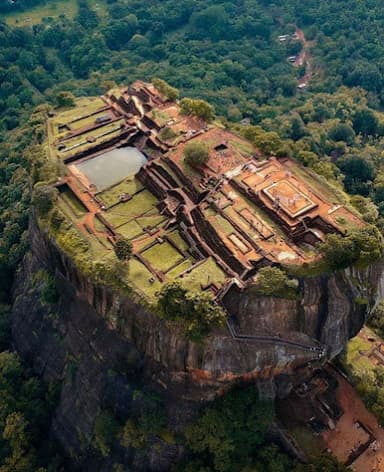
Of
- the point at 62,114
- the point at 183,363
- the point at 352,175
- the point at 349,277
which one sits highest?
the point at 62,114

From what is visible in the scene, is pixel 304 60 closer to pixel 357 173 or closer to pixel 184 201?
pixel 357 173

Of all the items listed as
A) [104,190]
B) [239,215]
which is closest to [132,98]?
[104,190]

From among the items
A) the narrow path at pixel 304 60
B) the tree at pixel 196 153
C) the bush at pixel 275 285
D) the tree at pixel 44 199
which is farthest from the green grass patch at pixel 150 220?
the narrow path at pixel 304 60

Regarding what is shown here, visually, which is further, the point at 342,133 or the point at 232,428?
the point at 342,133

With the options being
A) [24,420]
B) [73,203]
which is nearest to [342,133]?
[73,203]

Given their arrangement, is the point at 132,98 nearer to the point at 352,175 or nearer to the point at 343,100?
the point at 352,175

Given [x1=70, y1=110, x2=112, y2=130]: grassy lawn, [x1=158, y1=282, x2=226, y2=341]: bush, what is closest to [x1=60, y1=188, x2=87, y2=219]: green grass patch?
[x1=70, y1=110, x2=112, y2=130]: grassy lawn
